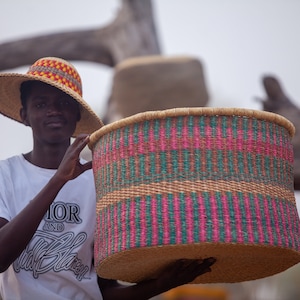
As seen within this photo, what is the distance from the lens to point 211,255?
1848 millimetres

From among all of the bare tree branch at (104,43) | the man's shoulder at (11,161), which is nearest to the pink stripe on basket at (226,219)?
the man's shoulder at (11,161)

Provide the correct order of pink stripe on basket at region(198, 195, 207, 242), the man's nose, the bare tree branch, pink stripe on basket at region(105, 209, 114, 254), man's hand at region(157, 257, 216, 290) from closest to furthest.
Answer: pink stripe on basket at region(198, 195, 207, 242)
pink stripe on basket at region(105, 209, 114, 254)
man's hand at region(157, 257, 216, 290)
the man's nose
the bare tree branch

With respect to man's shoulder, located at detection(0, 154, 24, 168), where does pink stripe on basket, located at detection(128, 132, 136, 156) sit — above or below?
above

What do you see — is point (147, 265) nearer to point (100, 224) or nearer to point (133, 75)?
point (100, 224)

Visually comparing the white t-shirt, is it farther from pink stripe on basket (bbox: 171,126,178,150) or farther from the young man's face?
pink stripe on basket (bbox: 171,126,178,150)

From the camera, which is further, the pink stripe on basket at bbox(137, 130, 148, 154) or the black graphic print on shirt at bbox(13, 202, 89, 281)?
the black graphic print on shirt at bbox(13, 202, 89, 281)

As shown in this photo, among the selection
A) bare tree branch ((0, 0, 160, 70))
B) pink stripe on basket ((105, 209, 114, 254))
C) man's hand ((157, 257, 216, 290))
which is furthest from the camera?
bare tree branch ((0, 0, 160, 70))

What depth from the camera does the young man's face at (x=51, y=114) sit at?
2043mm

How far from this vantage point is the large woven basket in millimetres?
1735

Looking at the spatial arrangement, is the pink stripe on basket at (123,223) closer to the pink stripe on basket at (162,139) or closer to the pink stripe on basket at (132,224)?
the pink stripe on basket at (132,224)

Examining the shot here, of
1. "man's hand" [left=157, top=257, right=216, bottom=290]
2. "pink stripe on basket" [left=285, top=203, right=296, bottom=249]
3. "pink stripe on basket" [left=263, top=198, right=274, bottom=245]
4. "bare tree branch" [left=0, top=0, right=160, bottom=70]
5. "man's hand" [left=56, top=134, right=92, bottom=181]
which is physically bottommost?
"bare tree branch" [left=0, top=0, right=160, bottom=70]

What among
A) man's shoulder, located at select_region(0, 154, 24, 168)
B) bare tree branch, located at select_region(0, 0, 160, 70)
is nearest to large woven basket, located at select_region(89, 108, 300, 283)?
man's shoulder, located at select_region(0, 154, 24, 168)

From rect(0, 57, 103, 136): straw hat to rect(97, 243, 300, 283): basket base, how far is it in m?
0.46

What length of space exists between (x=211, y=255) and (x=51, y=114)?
570mm
